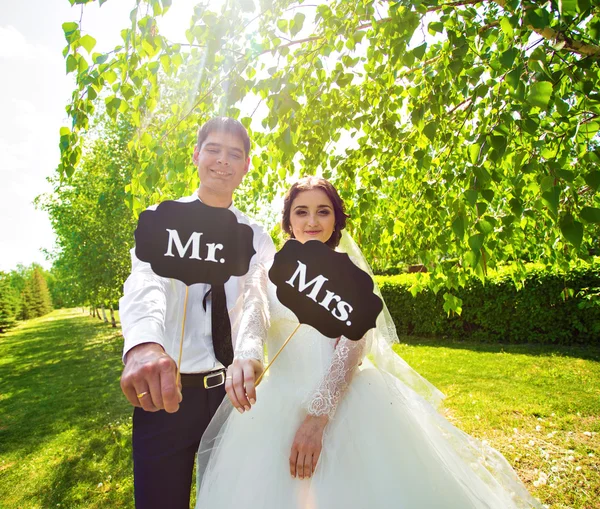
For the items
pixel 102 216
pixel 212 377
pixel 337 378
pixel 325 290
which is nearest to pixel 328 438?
pixel 337 378

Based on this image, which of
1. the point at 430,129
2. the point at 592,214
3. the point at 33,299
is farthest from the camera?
the point at 33,299

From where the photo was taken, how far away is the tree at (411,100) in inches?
53.7

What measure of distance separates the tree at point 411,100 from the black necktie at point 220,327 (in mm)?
799

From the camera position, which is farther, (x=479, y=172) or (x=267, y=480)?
(x=479, y=172)

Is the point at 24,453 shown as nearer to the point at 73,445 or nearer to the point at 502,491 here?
the point at 73,445

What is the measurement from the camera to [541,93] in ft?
3.68

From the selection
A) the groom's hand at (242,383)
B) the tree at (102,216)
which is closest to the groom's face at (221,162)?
the groom's hand at (242,383)

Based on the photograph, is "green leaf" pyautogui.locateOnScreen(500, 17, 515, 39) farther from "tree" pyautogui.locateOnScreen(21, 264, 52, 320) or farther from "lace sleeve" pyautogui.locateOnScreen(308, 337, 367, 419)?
"tree" pyautogui.locateOnScreen(21, 264, 52, 320)

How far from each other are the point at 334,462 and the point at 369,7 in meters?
2.04

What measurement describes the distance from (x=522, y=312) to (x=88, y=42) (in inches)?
334

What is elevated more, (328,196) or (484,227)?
(328,196)

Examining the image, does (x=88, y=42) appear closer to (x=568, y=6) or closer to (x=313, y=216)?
(x=313, y=216)

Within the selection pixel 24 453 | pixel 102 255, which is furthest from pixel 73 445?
pixel 102 255

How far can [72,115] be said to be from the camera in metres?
1.76
